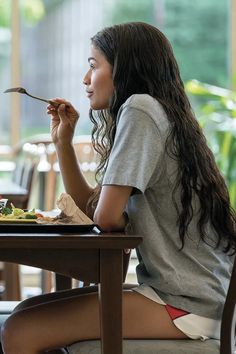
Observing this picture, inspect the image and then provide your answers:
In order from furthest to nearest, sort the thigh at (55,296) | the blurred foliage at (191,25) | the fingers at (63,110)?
the blurred foliage at (191,25)
the fingers at (63,110)
the thigh at (55,296)

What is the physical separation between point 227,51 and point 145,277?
12.7ft

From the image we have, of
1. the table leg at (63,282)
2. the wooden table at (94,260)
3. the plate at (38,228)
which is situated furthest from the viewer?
the table leg at (63,282)

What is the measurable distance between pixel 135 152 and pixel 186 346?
0.41 m

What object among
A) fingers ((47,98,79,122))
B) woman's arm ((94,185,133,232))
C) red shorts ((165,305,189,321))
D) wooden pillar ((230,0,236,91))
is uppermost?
wooden pillar ((230,0,236,91))

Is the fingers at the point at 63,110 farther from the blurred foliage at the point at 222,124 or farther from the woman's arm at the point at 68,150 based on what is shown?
the blurred foliage at the point at 222,124

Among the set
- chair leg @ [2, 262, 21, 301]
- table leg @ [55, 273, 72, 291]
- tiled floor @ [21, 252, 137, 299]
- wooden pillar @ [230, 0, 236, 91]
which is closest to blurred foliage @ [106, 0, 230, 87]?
wooden pillar @ [230, 0, 236, 91]

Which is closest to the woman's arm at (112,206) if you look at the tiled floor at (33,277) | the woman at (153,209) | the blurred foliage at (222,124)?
the woman at (153,209)

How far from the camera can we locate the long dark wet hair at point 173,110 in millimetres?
1937

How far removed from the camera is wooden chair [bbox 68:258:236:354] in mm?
1804

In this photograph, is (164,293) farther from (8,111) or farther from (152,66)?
(8,111)

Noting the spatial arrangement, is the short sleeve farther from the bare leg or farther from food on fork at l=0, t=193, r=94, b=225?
the bare leg

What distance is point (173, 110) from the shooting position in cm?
197

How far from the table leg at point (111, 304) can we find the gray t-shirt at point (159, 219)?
17 centimetres

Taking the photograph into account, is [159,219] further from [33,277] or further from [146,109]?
[33,277]
